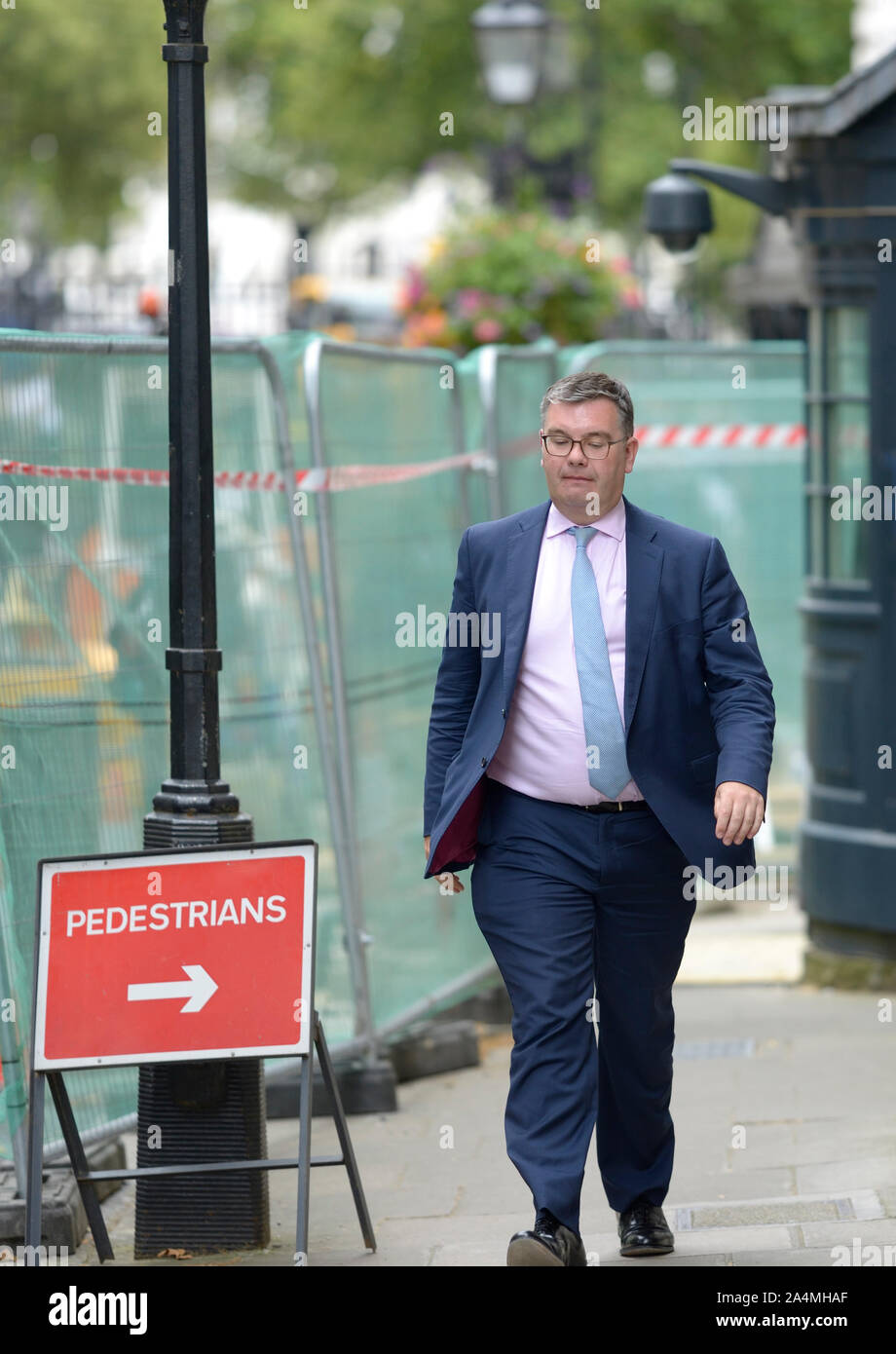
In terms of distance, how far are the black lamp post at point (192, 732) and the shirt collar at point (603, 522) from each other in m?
0.86

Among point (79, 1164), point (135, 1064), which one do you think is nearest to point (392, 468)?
point (135, 1064)

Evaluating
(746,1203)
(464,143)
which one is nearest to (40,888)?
(746,1203)

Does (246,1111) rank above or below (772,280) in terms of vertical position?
below

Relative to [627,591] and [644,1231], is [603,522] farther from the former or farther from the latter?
[644,1231]

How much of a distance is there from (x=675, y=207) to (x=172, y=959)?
5.44 meters

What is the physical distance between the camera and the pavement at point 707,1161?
16.3 ft

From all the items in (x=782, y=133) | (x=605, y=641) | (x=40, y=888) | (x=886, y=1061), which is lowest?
(x=886, y=1061)

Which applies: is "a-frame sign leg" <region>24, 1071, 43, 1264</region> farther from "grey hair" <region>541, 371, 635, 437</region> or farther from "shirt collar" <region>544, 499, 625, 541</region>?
"grey hair" <region>541, 371, 635, 437</region>

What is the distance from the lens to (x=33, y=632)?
5.29m

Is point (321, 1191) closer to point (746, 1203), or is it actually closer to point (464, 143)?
point (746, 1203)

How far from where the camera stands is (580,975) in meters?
4.54

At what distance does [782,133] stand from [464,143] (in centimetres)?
2579

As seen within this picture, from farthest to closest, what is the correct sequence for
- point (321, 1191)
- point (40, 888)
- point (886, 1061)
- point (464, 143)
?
point (464, 143), point (886, 1061), point (321, 1191), point (40, 888)

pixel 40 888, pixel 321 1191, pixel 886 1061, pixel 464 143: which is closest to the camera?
pixel 40 888
